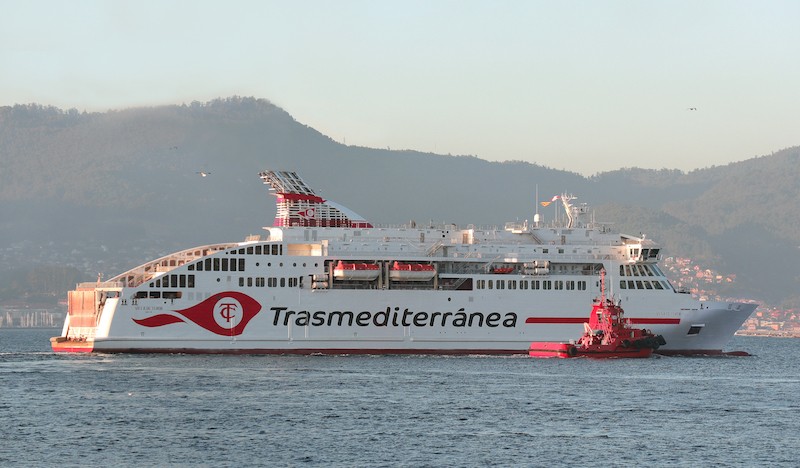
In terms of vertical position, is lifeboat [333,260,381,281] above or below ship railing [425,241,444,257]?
below

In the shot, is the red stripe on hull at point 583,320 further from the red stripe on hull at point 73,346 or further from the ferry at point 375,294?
the red stripe on hull at point 73,346

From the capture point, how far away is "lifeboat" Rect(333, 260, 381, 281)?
6359 cm

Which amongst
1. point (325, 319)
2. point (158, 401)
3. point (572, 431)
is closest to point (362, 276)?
point (325, 319)

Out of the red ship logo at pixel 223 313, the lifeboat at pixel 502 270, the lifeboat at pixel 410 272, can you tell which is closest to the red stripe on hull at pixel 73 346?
the red ship logo at pixel 223 313

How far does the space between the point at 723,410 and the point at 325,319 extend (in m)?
23.7

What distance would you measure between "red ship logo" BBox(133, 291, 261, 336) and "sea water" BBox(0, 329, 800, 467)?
1511mm

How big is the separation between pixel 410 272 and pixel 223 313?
29.7ft

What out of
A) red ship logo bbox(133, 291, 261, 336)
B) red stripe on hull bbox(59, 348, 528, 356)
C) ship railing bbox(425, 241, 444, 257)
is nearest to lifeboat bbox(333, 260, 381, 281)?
ship railing bbox(425, 241, 444, 257)

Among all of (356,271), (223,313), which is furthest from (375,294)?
(223,313)

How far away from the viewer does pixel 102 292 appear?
63.4 meters

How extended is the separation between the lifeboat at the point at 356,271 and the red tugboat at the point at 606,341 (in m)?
8.65

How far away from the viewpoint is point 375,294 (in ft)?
210

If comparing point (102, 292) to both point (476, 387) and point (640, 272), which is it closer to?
point (476, 387)

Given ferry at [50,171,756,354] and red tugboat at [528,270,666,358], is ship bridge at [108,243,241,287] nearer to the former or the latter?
ferry at [50,171,756,354]
